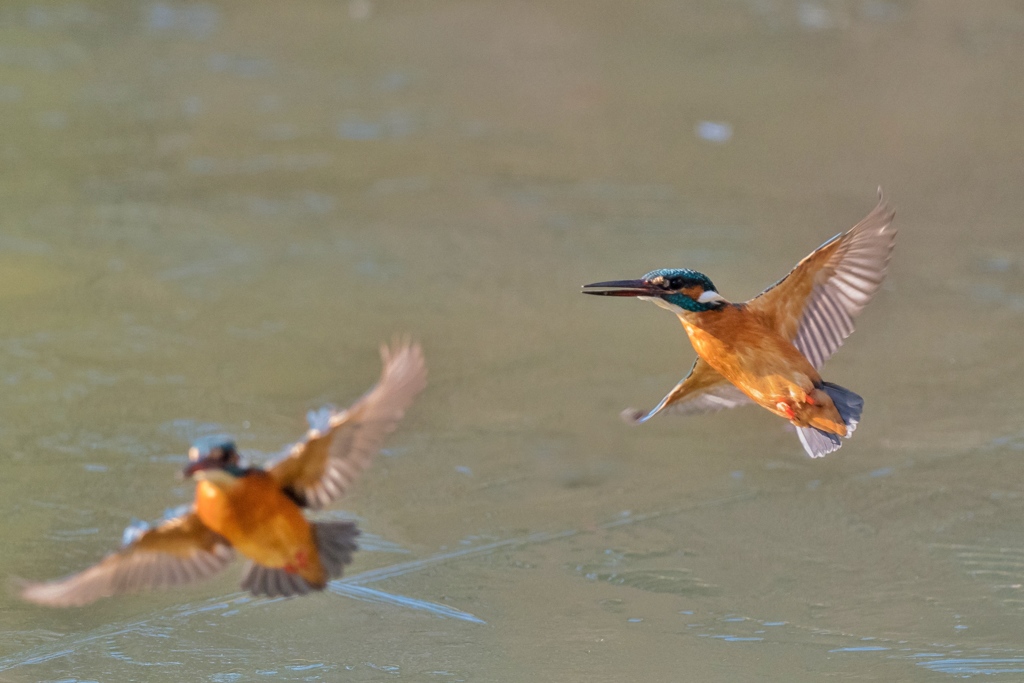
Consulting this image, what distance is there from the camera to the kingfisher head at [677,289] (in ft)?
11.0

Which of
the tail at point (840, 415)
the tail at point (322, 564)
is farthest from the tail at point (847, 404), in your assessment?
the tail at point (322, 564)

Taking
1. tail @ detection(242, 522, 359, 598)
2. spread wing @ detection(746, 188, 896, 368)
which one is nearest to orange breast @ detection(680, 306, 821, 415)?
spread wing @ detection(746, 188, 896, 368)

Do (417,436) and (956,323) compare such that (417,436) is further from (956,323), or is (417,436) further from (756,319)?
(956,323)

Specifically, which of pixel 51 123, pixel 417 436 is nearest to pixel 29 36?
pixel 51 123

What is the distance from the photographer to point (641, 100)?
8.05m

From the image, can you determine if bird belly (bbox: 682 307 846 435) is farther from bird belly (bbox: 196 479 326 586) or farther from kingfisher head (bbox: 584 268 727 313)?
bird belly (bbox: 196 479 326 586)

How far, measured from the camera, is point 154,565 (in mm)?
3033

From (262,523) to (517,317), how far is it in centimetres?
296

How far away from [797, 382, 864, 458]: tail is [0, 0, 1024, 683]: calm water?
0.60 metres

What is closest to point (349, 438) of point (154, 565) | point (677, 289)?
point (154, 565)

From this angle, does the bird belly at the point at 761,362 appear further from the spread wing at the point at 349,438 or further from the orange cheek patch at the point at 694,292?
the spread wing at the point at 349,438

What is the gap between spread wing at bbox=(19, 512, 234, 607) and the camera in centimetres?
292

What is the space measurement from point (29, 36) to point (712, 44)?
425cm

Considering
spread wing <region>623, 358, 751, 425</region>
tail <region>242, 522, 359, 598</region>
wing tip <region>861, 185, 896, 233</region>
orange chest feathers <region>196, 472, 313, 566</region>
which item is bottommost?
tail <region>242, 522, 359, 598</region>
